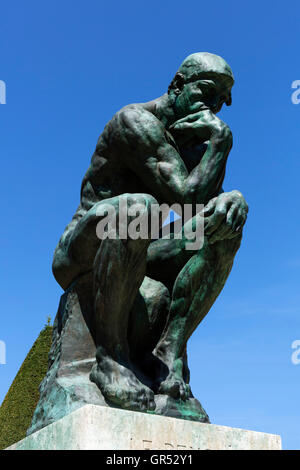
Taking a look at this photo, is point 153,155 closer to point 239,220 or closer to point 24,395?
point 239,220

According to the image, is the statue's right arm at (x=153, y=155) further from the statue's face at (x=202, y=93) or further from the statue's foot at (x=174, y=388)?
the statue's foot at (x=174, y=388)

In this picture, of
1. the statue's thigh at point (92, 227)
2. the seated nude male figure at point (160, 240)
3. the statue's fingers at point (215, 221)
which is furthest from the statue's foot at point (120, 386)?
the statue's fingers at point (215, 221)

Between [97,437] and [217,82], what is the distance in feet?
10.1

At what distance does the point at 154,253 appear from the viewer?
541 cm

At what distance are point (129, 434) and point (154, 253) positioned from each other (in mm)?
1666

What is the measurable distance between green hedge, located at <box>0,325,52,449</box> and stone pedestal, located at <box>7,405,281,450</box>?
803 cm

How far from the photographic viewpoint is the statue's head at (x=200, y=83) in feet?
18.1

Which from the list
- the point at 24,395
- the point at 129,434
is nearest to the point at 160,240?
the point at 129,434

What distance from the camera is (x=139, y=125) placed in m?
5.28

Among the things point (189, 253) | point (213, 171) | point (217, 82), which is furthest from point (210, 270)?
point (217, 82)

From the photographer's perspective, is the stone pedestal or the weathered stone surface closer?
the stone pedestal

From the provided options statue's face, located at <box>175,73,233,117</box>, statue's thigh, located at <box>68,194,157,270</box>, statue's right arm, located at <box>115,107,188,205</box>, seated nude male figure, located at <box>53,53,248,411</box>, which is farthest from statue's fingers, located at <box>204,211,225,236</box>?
statue's face, located at <box>175,73,233,117</box>

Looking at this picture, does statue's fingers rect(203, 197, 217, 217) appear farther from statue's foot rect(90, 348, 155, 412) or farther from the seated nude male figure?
statue's foot rect(90, 348, 155, 412)

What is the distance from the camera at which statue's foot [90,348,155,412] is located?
14.6ft
